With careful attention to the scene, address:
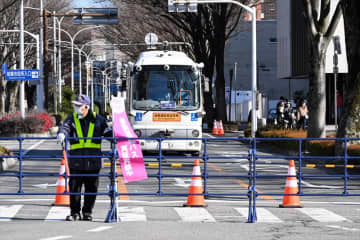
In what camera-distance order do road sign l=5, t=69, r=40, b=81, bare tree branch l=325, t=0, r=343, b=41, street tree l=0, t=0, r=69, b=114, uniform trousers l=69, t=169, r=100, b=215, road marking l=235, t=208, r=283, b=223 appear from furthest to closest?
street tree l=0, t=0, r=69, b=114, road sign l=5, t=69, r=40, b=81, bare tree branch l=325, t=0, r=343, b=41, road marking l=235, t=208, r=283, b=223, uniform trousers l=69, t=169, r=100, b=215

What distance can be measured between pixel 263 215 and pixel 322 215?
3.01 feet

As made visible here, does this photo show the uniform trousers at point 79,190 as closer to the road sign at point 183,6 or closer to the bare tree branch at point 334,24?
the bare tree branch at point 334,24

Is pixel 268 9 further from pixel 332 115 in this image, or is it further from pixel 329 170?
pixel 329 170

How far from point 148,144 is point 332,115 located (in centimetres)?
3277

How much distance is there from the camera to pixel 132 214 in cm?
1374

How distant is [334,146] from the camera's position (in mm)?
26391

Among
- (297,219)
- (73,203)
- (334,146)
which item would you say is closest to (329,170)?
(334,146)

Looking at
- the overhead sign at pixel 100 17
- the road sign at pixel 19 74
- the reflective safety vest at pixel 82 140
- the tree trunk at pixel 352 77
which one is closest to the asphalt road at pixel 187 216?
the reflective safety vest at pixel 82 140

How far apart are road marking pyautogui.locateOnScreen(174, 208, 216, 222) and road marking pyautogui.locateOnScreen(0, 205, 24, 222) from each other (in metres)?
2.54

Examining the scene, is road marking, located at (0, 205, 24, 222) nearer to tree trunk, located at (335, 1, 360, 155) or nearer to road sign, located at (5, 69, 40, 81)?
tree trunk, located at (335, 1, 360, 155)

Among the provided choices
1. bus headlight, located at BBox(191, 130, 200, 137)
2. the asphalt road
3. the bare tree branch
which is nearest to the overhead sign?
the bare tree branch

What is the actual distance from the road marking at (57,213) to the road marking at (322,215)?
147 inches

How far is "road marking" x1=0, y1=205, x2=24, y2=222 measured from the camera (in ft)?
43.2

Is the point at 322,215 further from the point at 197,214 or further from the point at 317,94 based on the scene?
the point at 317,94
